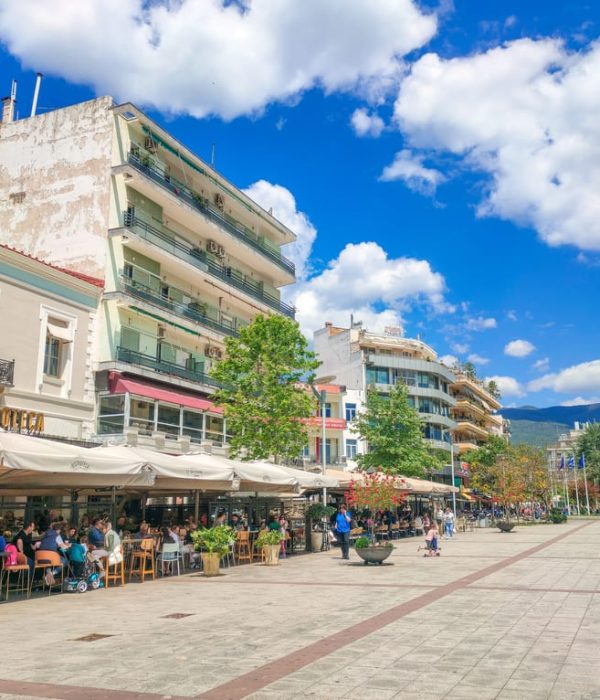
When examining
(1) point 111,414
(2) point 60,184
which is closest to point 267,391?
(1) point 111,414

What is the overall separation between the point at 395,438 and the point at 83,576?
3109 cm

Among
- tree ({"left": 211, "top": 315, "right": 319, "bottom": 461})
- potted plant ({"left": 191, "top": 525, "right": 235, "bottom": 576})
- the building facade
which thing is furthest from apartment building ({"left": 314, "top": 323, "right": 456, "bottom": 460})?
potted plant ({"left": 191, "top": 525, "right": 235, "bottom": 576})

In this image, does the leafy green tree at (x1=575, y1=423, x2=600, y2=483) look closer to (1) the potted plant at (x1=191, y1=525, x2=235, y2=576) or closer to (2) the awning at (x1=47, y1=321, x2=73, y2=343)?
(2) the awning at (x1=47, y1=321, x2=73, y2=343)

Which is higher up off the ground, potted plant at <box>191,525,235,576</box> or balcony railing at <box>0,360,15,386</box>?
balcony railing at <box>0,360,15,386</box>

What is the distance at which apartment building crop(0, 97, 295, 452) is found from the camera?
2961 cm

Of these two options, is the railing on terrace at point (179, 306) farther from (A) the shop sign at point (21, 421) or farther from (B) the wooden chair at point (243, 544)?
(B) the wooden chair at point (243, 544)

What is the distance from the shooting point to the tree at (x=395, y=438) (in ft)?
142

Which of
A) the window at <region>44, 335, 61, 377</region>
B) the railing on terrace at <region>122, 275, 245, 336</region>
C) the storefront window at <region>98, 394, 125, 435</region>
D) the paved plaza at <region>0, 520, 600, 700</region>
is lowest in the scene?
the paved plaza at <region>0, 520, 600, 700</region>

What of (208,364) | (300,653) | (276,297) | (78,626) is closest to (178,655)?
(300,653)

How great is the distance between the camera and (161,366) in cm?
3175

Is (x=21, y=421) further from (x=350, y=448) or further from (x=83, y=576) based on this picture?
(x=350, y=448)

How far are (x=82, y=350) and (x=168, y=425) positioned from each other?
5602mm

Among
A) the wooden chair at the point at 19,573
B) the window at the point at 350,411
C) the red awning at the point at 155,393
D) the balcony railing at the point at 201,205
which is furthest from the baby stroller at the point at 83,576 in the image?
the window at the point at 350,411

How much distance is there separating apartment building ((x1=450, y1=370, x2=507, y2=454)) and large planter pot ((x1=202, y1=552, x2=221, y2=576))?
67.8m
